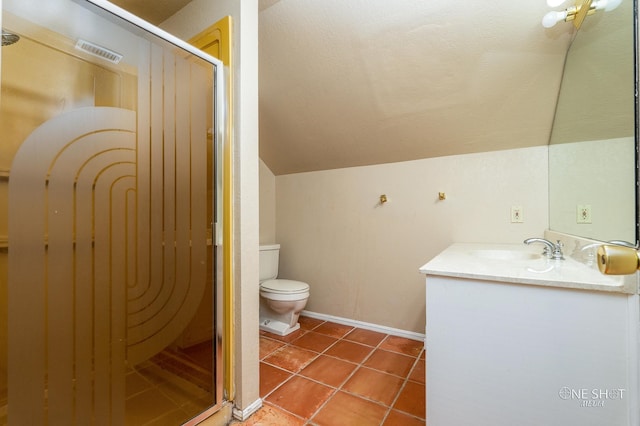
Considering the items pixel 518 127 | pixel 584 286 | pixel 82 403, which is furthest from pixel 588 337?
pixel 82 403

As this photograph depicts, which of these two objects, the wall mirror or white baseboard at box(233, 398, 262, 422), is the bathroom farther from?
the wall mirror

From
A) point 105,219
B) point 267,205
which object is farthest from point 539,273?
point 267,205

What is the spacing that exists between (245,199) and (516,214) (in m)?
1.82

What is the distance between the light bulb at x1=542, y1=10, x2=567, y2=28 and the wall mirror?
0.11 metres

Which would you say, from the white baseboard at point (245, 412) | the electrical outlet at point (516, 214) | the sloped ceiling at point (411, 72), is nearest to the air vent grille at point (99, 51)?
the sloped ceiling at point (411, 72)

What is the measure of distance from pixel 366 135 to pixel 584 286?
1692 mm

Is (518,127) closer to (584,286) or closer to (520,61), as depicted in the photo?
(520,61)

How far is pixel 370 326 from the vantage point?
98.3 inches

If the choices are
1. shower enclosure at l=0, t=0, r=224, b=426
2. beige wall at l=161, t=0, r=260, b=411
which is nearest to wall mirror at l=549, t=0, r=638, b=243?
beige wall at l=161, t=0, r=260, b=411

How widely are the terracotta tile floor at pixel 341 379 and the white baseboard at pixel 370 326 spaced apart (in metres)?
0.05

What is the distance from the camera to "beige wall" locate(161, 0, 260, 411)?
1.38 m

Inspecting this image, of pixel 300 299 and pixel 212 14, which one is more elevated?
pixel 212 14

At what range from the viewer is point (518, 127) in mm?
1873

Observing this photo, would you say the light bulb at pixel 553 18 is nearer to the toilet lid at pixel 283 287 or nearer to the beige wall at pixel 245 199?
the beige wall at pixel 245 199
